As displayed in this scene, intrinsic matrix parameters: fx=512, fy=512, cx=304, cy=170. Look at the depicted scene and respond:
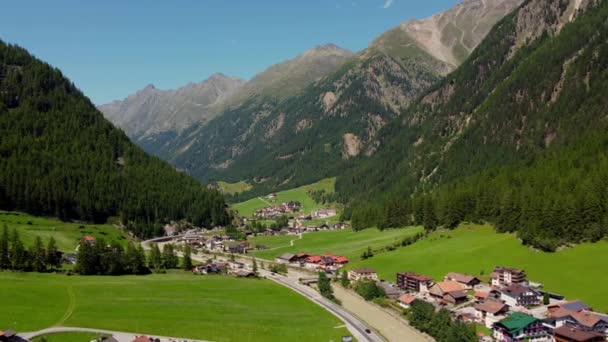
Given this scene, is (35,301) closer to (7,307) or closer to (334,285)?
(7,307)

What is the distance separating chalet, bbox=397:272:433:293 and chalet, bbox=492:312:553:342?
30917 mm

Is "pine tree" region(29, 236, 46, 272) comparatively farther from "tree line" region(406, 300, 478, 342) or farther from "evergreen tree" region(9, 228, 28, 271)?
"tree line" region(406, 300, 478, 342)

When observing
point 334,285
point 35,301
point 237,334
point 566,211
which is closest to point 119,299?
point 35,301

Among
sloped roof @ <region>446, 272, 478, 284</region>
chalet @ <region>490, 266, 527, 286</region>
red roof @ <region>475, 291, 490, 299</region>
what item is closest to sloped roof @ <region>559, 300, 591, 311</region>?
chalet @ <region>490, 266, 527, 286</region>

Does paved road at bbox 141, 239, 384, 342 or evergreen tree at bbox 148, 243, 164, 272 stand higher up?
evergreen tree at bbox 148, 243, 164, 272

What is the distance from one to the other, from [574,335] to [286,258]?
109566 mm

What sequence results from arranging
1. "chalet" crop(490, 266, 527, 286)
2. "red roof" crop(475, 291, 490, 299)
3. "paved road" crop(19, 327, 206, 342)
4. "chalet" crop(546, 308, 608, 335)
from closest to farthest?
"paved road" crop(19, 327, 206, 342) → "chalet" crop(546, 308, 608, 335) → "red roof" crop(475, 291, 490, 299) → "chalet" crop(490, 266, 527, 286)

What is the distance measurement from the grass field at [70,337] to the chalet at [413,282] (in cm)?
6916

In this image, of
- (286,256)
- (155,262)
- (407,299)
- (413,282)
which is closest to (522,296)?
(407,299)

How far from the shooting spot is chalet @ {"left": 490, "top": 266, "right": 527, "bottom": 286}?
107938 mm

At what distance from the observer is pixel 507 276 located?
109m

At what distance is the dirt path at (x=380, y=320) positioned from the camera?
9243cm

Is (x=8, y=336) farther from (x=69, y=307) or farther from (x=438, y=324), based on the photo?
(x=438, y=324)

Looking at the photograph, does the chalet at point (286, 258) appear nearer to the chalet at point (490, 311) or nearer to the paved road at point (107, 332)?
the chalet at point (490, 311)
